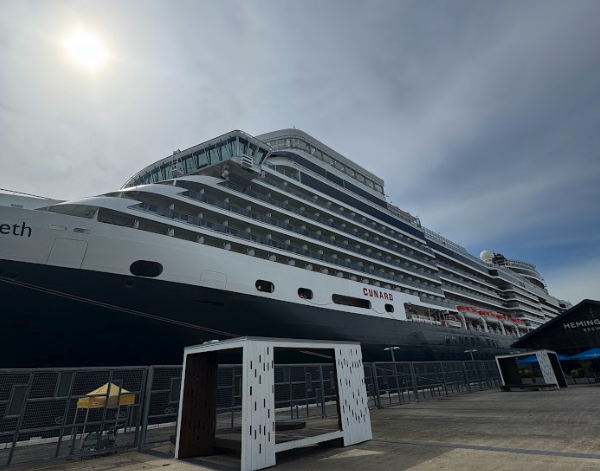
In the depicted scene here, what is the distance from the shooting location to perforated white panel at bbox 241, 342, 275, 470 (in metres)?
5.05

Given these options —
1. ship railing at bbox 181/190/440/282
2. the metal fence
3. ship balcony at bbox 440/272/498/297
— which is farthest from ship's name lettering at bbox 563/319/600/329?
the metal fence

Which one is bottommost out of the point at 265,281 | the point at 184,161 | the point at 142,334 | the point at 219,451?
the point at 219,451

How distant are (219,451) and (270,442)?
2113mm

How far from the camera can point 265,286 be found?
1568 centimetres

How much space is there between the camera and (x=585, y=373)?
67.2 feet

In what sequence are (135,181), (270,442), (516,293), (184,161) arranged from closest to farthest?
(270,442), (184,161), (135,181), (516,293)

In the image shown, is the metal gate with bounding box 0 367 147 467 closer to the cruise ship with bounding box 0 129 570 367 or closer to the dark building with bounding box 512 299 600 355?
the cruise ship with bounding box 0 129 570 367

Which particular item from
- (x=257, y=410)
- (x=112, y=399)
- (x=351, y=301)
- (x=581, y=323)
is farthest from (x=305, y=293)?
(x=581, y=323)

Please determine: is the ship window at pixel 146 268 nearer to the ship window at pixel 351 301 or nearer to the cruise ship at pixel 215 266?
the cruise ship at pixel 215 266

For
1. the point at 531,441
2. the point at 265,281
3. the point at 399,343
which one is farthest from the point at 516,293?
the point at 531,441

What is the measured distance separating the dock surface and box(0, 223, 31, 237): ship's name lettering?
7.33 m

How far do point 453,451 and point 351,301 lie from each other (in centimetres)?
1521

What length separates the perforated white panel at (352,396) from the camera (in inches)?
255

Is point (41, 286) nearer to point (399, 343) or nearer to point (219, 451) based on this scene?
point (219, 451)
